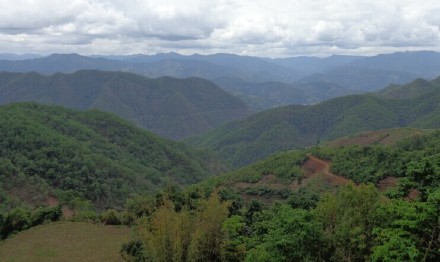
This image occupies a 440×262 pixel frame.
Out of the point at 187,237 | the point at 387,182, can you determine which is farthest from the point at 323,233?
the point at 387,182

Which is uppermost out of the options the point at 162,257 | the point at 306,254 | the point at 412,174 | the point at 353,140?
the point at 412,174

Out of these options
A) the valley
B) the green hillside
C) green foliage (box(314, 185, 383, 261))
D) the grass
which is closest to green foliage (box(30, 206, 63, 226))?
the valley

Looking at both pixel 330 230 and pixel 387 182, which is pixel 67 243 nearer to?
pixel 330 230

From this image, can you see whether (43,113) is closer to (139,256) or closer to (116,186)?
(116,186)

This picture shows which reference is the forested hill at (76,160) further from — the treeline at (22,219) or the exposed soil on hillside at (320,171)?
the exposed soil on hillside at (320,171)

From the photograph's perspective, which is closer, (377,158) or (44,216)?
(44,216)

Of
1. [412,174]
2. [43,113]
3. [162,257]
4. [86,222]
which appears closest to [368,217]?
[412,174]
